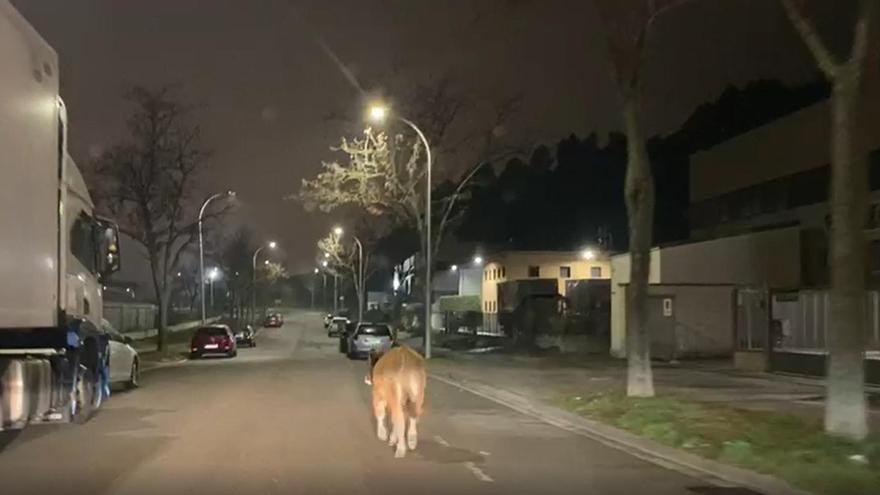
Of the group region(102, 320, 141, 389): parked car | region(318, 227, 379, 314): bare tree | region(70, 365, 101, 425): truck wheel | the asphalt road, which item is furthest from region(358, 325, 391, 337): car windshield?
region(318, 227, 379, 314): bare tree

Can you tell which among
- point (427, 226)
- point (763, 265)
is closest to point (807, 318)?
point (763, 265)

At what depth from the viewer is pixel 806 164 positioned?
46.2 m

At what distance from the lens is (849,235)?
15.1m

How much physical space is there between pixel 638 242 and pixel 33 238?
41.3 ft

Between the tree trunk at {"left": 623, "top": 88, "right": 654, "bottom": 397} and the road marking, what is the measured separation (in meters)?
8.76

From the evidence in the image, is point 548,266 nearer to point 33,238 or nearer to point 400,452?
point 400,452

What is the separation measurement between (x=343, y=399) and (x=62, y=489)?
43.0ft

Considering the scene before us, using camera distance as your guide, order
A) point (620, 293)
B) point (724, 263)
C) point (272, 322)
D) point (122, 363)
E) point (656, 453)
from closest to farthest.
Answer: point (656, 453)
point (122, 363)
point (724, 263)
point (620, 293)
point (272, 322)

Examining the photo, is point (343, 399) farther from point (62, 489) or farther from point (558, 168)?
point (558, 168)

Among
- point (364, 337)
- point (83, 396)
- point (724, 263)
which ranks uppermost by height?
point (724, 263)

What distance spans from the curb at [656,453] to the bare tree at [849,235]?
197 centimetres

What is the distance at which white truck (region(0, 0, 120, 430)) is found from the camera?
1242 cm

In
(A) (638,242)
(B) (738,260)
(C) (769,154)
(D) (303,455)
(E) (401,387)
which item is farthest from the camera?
(C) (769,154)

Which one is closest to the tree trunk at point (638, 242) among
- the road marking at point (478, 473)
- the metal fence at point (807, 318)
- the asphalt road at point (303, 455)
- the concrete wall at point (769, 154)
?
the asphalt road at point (303, 455)
